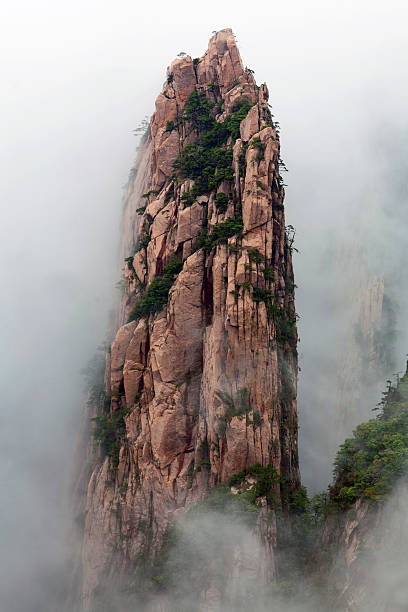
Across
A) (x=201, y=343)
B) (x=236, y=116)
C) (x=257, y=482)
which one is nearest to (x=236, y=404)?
(x=257, y=482)

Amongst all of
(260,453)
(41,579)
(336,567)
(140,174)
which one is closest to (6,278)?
(140,174)

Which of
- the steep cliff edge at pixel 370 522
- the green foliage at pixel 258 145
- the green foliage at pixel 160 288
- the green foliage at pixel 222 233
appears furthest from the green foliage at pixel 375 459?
the green foliage at pixel 258 145

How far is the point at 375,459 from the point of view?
30.8m

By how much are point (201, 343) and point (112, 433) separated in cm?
1298

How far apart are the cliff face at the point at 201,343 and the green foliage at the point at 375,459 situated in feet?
15.6

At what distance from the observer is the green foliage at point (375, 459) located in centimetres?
2888

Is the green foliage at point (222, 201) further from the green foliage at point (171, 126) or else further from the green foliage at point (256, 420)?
the green foliage at point (256, 420)

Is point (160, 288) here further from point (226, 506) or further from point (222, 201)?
point (226, 506)

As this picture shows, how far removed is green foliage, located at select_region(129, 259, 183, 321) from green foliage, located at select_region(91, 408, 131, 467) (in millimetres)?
9047

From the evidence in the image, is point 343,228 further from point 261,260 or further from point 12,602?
point 12,602

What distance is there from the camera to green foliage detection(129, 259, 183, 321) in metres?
42.4

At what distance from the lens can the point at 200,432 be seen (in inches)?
1479

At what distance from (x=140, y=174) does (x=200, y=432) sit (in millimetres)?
33304

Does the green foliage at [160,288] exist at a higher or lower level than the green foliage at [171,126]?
lower
